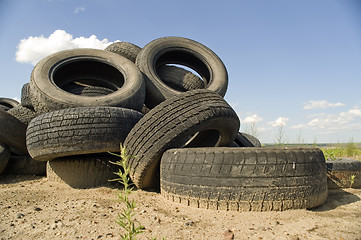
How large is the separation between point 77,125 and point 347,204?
3209mm

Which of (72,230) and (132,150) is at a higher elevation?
(132,150)

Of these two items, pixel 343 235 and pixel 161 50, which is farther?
pixel 161 50

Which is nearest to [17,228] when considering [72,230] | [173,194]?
[72,230]

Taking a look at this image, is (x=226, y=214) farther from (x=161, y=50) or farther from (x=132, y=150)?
(x=161, y=50)

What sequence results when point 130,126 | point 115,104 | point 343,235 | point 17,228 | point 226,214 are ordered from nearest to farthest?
point 343,235 → point 17,228 → point 226,214 → point 130,126 → point 115,104

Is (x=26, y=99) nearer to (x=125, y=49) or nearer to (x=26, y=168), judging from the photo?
(x=26, y=168)

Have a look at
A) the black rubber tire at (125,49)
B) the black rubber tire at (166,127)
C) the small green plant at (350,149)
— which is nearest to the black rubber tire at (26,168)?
the black rubber tire at (166,127)

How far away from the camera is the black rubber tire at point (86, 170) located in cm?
373

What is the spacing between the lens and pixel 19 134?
477cm

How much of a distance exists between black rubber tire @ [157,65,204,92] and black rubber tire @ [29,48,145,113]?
4.06ft

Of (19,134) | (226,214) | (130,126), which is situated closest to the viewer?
(226,214)

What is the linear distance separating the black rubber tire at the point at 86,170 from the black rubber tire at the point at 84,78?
0.89 meters

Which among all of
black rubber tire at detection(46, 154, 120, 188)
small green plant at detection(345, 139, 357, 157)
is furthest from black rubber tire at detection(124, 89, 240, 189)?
small green plant at detection(345, 139, 357, 157)

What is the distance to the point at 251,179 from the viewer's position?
2.51 metres
